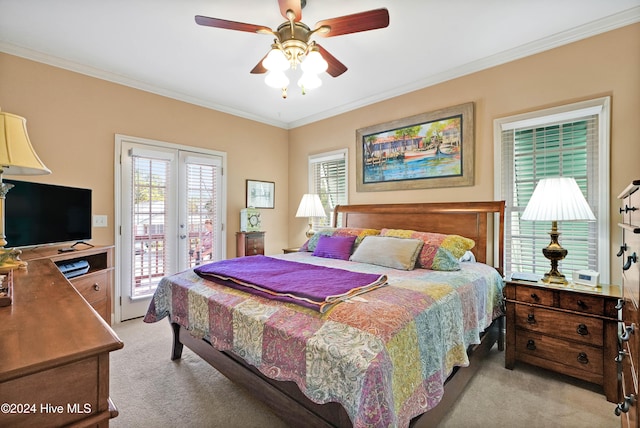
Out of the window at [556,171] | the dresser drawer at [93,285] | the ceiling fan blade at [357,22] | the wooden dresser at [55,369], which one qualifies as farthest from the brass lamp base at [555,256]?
the dresser drawer at [93,285]

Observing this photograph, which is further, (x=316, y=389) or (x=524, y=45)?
(x=524, y=45)

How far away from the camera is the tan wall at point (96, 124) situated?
9.27 ft

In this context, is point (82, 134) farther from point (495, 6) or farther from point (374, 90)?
point (495, 6)

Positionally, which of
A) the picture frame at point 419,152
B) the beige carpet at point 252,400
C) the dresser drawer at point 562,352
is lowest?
the beige carpet at point 252,400

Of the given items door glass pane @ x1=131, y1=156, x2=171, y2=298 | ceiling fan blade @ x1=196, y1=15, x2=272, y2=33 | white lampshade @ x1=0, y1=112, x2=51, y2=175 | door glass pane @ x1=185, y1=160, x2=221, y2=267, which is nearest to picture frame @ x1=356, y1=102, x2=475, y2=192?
door glass pane @ x1=185, y1=160, x2=221, y2=267

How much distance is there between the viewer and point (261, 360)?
1.52 metres

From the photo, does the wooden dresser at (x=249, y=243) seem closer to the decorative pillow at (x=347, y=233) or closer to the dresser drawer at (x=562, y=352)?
the decorative pillow at (x=347, y=233)

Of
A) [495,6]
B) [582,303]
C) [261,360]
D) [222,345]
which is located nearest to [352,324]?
[261,360]

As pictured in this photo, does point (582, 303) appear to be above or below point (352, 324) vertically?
below

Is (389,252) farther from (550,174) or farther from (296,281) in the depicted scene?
(550,174)

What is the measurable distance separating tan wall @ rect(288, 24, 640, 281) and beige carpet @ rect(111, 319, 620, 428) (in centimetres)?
109

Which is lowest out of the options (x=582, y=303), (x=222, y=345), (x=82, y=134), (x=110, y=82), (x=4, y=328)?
(x=222, y=345)

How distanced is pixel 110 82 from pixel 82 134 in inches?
26.4

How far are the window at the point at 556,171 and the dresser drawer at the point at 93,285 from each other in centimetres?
398
